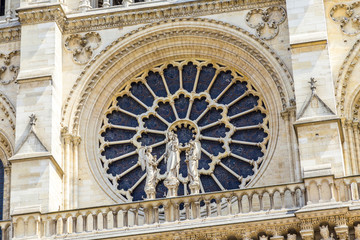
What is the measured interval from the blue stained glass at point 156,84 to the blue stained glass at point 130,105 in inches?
17.2

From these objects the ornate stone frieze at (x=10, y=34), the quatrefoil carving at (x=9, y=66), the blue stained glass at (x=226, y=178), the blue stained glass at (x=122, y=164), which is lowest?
the blue stained glass at (x=226, y=178)

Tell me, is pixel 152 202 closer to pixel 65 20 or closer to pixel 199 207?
pixel 199 207

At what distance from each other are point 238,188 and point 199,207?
1790mm

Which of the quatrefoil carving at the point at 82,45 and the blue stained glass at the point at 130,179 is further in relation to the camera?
the quatrefoil carving at the point at 82,45

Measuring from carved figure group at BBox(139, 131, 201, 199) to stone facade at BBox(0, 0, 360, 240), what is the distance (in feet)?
1.04

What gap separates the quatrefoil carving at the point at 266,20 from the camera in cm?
2350

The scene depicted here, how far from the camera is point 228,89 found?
77.8 ft

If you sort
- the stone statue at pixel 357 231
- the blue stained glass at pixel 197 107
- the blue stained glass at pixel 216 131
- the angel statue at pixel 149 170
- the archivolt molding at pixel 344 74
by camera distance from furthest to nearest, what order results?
the blue stained glass at pixel 197 107, the blue stained glass at pixel 216 131, the archivolt molding at pixel 344 74, the angel statue at pixel 149 170, the stone statue at pixel 357 231

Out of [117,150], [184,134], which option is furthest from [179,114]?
[117,150]

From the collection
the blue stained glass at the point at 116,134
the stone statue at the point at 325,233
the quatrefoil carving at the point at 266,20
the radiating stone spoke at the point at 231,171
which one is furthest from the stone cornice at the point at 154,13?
the stone statue at the point at 325,233

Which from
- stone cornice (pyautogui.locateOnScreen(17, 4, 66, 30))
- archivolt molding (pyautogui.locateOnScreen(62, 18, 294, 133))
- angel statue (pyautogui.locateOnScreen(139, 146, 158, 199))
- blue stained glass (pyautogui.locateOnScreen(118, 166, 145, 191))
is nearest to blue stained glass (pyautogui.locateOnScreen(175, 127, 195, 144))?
blue stained glass (pyautogui.locateOnScreen(118, 166, 145, 191))

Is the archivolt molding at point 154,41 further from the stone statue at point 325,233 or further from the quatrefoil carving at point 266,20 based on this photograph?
the stone statue at point 325,233

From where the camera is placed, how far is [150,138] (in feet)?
77.2

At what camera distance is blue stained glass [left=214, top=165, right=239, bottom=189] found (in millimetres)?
22781
